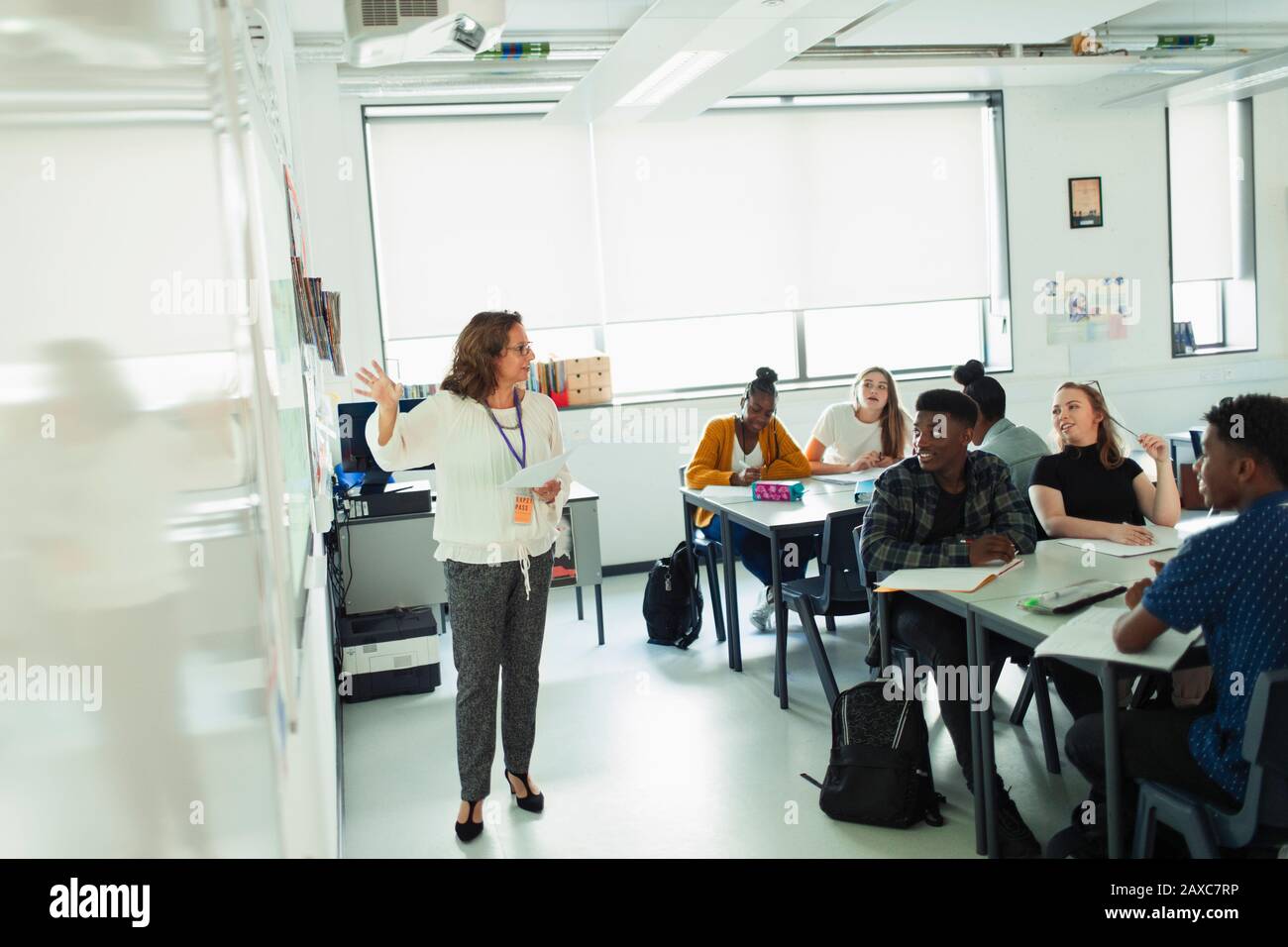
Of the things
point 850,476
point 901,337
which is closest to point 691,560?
point 850,476

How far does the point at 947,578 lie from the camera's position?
3.20 metres

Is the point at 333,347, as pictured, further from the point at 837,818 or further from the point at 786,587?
the point at 837,818

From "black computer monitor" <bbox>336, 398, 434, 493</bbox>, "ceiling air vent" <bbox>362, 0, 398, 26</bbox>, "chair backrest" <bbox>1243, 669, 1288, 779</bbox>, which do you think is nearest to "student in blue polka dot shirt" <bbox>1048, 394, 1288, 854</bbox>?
"chair backrest" <bbox>1243, 669, 1288, 779</bbox>

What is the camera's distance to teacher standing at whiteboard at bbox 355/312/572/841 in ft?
10.5

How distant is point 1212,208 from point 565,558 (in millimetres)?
6043

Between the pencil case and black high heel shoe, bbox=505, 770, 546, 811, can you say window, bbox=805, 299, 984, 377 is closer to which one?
the pencil case

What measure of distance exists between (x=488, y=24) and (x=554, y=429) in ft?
5.66

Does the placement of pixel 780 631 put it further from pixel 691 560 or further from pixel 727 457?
pixel 727 457

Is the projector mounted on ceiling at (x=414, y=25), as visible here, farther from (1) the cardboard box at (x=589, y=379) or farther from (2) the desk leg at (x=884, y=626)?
(1) the cardboard box at (x=589, y=379)

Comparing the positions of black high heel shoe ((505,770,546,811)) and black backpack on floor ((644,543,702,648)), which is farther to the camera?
black backpack on floor ((644,543,702,648))

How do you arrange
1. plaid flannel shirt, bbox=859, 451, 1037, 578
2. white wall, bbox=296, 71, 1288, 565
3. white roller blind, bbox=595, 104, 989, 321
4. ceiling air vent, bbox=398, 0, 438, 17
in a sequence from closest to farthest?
plaid flannel shirt, bbox=859, 451, 1037, 578, ceiling air vent, bbox=398, 0, 438, 17, white roller blind, bbox=595, 104, 989, 321, white wall, bbox=296, 71, 1288, 565

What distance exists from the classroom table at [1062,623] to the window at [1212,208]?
5712mm

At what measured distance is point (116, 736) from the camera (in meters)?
0.55

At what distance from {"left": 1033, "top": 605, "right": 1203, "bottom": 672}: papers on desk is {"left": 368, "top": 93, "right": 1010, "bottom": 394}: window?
4.81 m
